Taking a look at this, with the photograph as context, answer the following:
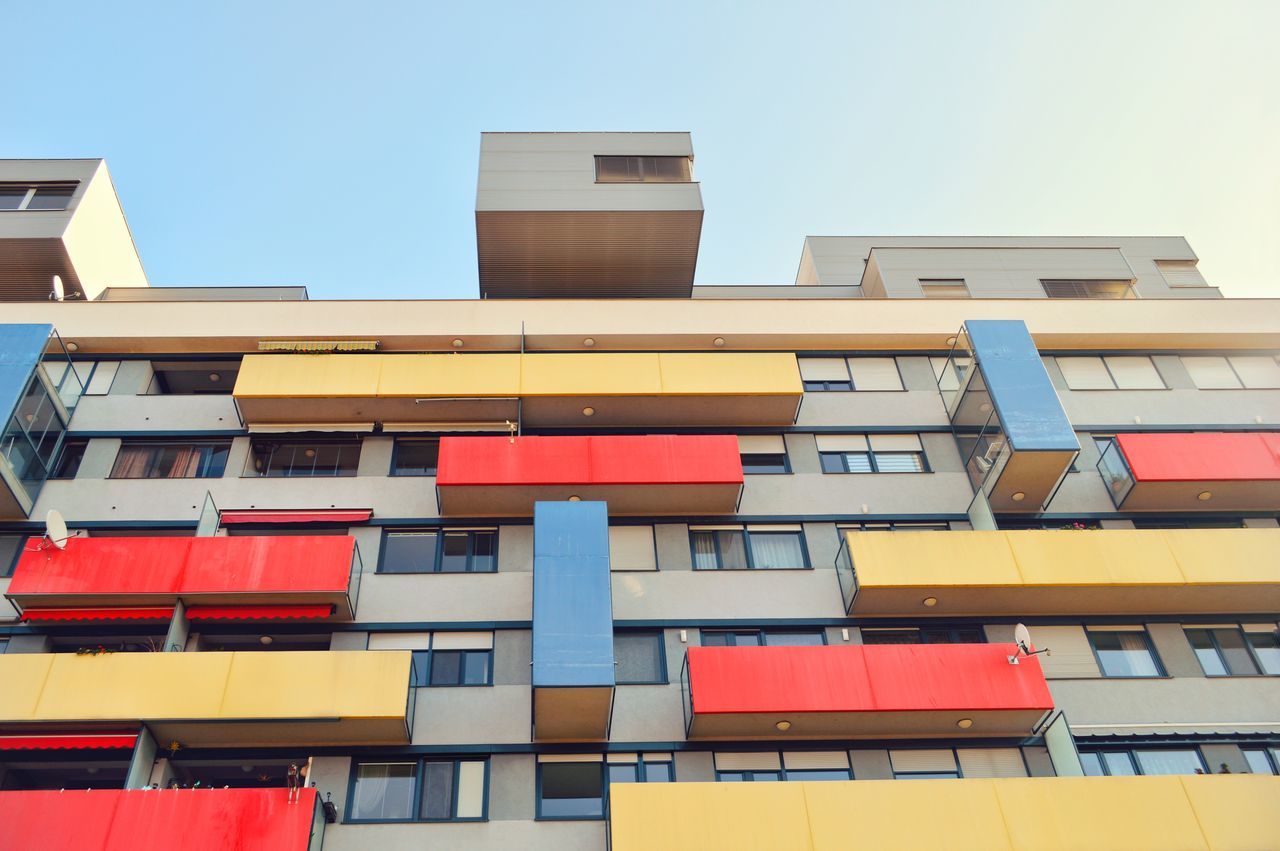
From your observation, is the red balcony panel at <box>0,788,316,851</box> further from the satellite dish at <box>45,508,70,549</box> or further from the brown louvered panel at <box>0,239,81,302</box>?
the brown louvered panel at <box>0,239,81,302</box>

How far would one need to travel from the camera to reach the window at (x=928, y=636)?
20.9 metres

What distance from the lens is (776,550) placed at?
22.4m

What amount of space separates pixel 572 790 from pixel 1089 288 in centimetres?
2433

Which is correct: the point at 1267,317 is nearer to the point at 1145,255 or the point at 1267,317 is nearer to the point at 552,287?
the point at 1145,255

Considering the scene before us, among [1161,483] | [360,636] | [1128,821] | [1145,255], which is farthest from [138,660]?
[1145,255]

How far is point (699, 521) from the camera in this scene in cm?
2275

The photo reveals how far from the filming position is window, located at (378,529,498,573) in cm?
2164

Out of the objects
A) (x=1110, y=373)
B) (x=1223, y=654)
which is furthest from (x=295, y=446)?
(x=1223, y=654)

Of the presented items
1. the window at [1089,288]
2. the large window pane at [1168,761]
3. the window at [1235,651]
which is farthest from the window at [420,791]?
the window at [1089,288]

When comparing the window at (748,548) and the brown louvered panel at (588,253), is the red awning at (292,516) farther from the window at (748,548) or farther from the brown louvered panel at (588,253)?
the brown louvered panel at (588,253)

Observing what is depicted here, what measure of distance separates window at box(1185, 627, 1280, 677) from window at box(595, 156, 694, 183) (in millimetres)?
19193

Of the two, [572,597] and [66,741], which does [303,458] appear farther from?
[572,597]

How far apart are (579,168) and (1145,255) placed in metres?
21.0

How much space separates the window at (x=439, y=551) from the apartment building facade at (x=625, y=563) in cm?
10
